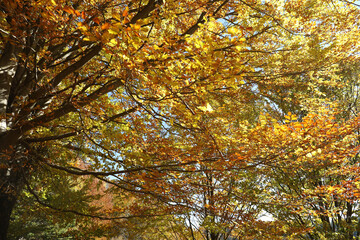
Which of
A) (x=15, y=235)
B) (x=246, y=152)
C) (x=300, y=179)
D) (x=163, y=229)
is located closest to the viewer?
(x=246, y=152)

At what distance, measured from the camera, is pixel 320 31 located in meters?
4.33

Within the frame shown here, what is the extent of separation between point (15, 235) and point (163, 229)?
21.9ft

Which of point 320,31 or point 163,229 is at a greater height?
point 320,31

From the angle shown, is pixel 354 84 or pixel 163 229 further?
pixel 163 229

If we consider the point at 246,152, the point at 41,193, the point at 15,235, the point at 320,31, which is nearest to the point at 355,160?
the point at 320,31

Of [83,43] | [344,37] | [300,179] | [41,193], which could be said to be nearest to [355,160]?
[300,179]

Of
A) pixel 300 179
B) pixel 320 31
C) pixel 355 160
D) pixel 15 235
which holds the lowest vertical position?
pixel 15 235

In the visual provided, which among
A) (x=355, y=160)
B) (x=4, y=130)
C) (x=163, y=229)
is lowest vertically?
(x=163, y=229)

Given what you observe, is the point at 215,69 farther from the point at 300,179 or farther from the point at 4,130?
the point at 300,179

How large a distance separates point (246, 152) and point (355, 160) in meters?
5.24

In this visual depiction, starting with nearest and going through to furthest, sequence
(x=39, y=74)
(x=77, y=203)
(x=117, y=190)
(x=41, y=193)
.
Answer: (x=39, y=74)
(x=117, y=190)
(x=77, y=203)
(x=41, y=193)

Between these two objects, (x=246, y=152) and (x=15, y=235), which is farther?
(x=15, y=235)

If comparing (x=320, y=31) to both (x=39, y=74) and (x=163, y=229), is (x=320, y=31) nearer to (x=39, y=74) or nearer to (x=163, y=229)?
(x=39, y=74)

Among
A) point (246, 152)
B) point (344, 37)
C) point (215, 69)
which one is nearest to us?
point (215, 69)
